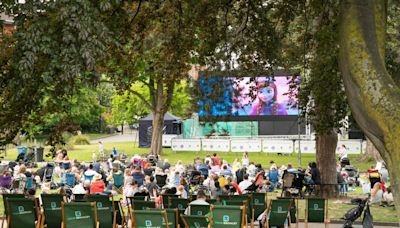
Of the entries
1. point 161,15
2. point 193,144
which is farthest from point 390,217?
point 193,144

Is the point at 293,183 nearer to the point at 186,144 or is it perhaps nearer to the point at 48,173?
the point at 48,173

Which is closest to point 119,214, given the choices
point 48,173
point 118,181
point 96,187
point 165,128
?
point 96,187

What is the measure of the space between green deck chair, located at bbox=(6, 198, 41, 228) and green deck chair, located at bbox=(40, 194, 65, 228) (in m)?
0.19

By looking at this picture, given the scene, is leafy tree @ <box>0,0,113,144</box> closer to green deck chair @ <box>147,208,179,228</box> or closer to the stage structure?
green deck chair @ <box>147,208,179,228</box>

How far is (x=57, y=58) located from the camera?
10055mm

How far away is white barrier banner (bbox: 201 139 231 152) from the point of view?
46.8 meters

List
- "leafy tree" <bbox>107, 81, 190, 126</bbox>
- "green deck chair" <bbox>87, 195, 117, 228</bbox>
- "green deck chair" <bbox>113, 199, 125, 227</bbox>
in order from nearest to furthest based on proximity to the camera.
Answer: "green deck chair" <bbox>87, 195, 117, 228</bbox>, "green deck chair" <bbox>113, 199, 125, 227</bbox>, "leafy tree" <bbox>107, 81, 190, 126</bbox>

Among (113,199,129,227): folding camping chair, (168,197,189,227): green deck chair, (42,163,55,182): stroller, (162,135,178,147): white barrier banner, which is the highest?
(162,135,178,147): white barrier banner

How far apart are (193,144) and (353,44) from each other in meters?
37.5

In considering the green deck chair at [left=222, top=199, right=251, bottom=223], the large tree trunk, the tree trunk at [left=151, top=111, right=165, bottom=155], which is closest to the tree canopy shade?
the large tree trunk

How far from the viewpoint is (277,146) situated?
44188 mm

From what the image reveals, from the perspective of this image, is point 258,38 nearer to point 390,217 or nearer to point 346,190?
point 390,217

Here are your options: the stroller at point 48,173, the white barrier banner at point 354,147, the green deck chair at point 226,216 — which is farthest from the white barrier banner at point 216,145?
the green deck chair at point 226,216

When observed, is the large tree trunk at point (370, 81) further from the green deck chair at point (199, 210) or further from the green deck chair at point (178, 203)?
the green deck chair at point (178, 203)
